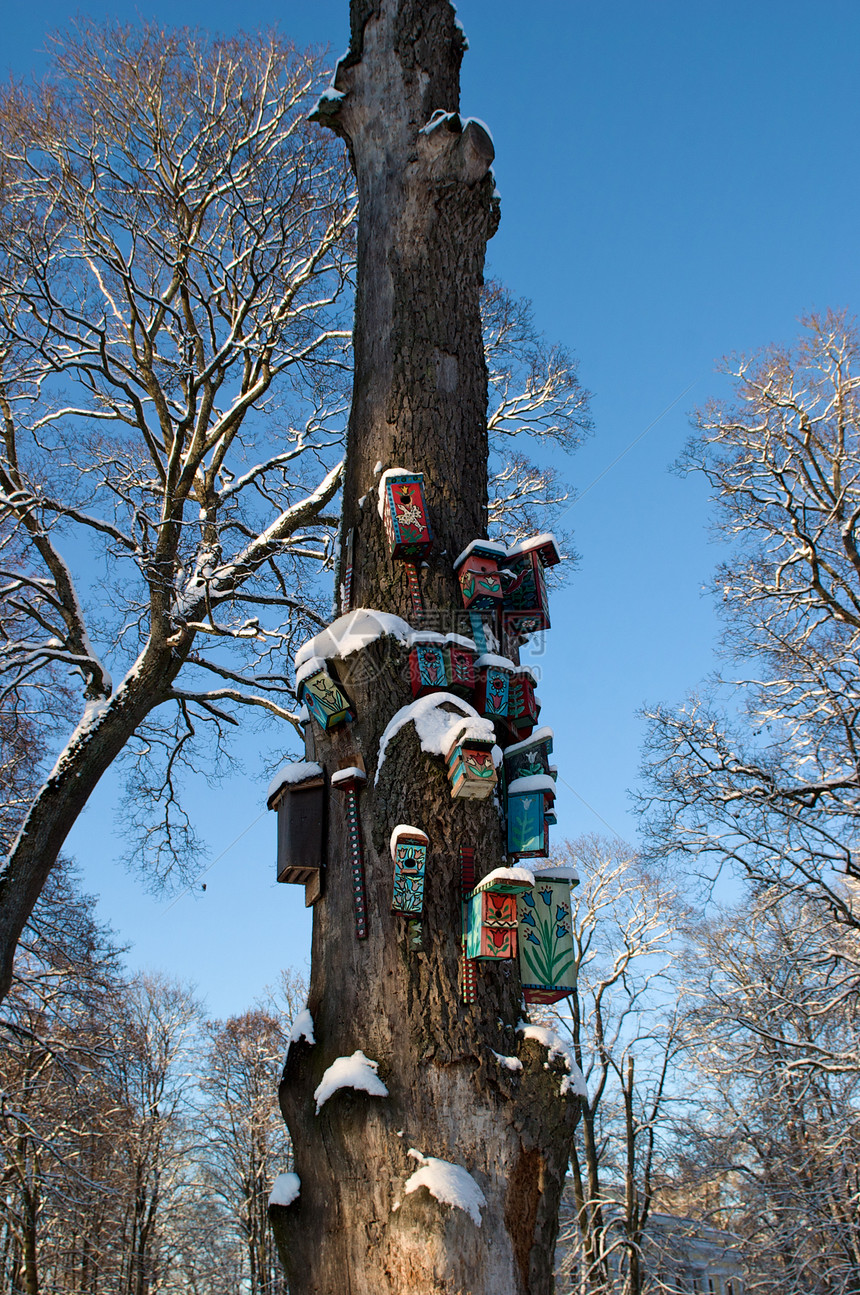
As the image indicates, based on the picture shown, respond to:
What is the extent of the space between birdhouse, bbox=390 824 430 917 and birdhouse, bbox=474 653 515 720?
2.09ft

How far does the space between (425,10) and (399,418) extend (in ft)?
7.43

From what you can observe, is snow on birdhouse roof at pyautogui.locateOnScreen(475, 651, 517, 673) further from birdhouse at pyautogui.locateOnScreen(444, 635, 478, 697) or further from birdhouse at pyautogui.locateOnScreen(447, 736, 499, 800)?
birdhouse at pyautogui.locateOnScreen(447, 736, 499, 800)

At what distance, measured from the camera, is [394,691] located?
10.1 feet

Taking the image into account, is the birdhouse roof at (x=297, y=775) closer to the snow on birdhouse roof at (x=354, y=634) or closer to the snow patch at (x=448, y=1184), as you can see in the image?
the snow on birdhouse roof at (x=354, y=634)

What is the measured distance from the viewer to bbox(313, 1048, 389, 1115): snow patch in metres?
2.46

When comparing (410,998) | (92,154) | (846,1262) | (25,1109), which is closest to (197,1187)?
(25,1109)

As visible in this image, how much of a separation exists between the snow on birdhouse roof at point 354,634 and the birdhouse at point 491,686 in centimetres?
29

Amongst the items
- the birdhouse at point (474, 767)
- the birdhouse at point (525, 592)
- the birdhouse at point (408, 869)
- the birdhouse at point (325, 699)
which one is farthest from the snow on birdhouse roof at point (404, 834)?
the birdhouse at point (525, 592)

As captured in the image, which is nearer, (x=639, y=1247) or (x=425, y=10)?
(x=425, y=10)

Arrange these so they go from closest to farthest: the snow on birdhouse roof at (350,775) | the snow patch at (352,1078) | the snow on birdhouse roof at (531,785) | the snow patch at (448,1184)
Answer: the snow patch at (448,1184), the snow patch at (352,1078), the snow on birdhouse roof at (350,775), the snow on birdhouse roof at (531,785)

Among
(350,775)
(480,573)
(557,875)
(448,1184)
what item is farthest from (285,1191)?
(480,573)

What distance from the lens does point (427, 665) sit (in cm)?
304

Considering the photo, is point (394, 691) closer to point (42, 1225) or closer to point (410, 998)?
point (410, 998)

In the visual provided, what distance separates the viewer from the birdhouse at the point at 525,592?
11.8 ft
